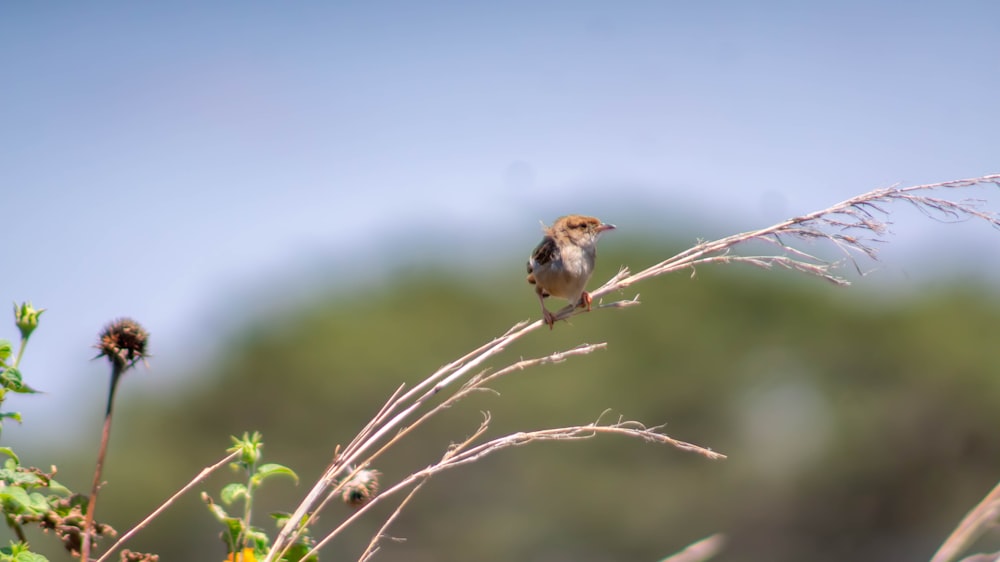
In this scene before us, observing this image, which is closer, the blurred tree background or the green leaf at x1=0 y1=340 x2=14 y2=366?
the green leaf at x1=0 y1=340 x2=14 y2=366

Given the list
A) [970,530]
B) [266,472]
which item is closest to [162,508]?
[266,472]

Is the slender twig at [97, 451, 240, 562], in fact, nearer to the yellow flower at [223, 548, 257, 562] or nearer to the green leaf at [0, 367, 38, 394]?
the yellow flower at [223, 548, 257, 562]

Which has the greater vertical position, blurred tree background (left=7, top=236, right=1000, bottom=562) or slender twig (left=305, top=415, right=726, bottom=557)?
slender twig (left=305, top=415, right=726, bottom=557)

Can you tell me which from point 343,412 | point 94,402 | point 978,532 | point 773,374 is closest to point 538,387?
point 343,412

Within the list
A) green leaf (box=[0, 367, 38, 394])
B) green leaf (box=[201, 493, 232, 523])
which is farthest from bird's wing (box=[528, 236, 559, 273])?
green leaf (box=[0, 367, 38, 394])

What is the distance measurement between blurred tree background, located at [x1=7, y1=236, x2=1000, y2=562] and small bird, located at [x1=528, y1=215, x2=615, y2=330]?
28.8 m

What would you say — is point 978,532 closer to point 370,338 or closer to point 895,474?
point 370,338

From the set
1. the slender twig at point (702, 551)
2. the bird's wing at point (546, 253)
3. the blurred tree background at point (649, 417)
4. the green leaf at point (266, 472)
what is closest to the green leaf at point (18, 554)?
the green leaf at point (266, 472)

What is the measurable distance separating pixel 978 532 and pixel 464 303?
4010 centimetres

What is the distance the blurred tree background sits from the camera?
3712cm

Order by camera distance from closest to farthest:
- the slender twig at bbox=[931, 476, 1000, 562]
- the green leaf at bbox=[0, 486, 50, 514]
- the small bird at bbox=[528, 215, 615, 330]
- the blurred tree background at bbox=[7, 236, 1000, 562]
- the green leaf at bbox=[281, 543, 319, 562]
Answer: the slender twig at bbox=[931, 476, 1000, 562] < the green leaf at bbox=[0, 486, 50, 514] < the green leaf at bbox=[281, 543, 319, 562] < the small bird at bbox=[528, 215, 615, 330] < the blurred tree background at bbox=[7, 236, 1000, 562]

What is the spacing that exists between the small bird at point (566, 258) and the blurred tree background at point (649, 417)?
94.3 feet

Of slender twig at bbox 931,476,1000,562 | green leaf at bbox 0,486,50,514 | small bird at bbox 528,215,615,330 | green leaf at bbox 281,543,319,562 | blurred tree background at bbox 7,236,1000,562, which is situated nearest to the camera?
slender twig at bbox 931,476,1000,562

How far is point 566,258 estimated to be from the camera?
6.15 metres
